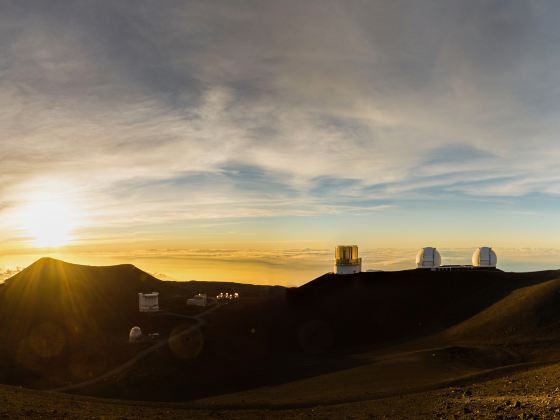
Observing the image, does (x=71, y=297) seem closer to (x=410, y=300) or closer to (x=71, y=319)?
(x=71, y=319)

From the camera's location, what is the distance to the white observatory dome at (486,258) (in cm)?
7988

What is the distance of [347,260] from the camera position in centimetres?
8675

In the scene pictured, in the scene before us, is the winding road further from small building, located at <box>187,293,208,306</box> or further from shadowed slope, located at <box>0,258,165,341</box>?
shadowed slope, located at <box>0,258,165,341</box>

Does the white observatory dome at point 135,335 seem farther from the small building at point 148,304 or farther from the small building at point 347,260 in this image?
the small building at point 347,260

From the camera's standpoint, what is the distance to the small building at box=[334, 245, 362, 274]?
86000 mm

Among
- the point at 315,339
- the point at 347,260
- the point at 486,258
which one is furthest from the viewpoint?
the point at 347,260

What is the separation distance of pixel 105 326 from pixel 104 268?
206 feet

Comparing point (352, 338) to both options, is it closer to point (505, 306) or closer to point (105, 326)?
point (505, 306)

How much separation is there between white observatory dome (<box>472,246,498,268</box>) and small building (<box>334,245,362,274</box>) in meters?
21.3

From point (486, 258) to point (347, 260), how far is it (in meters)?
24.8

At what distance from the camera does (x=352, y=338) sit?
64.9m

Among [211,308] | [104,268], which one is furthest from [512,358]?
[104,268]

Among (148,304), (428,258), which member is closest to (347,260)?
(428,258)

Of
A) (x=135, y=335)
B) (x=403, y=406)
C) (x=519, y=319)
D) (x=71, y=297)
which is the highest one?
(x=71, y=297)
